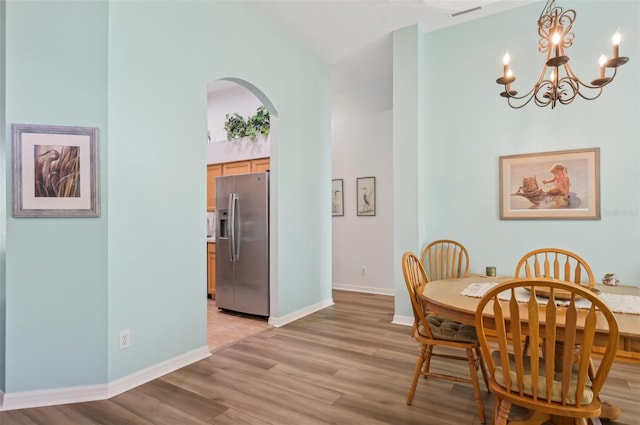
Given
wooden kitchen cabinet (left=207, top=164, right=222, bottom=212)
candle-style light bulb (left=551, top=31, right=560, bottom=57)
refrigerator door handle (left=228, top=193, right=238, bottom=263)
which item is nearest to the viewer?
candle-style light bulb (left=551, top=31, right=560, bottom=57)

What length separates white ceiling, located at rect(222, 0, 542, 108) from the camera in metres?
3.35

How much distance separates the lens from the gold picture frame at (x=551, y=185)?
315cm

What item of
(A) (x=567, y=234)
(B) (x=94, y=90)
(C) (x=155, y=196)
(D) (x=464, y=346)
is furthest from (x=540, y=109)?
(B) (x=94, y=90)

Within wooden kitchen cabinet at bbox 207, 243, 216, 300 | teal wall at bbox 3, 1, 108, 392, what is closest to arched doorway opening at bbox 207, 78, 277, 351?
wooden kitchen cabinet at bbox 207, 243, 216, 300

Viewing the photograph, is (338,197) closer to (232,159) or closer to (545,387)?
(232,159)

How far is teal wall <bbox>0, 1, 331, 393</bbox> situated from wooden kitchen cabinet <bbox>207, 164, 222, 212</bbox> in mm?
2121

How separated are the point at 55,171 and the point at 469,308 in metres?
2.68

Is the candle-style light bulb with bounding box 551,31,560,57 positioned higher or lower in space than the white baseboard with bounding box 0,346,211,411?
higher

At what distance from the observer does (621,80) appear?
120 inches

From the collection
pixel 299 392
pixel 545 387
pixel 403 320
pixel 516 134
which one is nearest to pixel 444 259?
pixel 403 320

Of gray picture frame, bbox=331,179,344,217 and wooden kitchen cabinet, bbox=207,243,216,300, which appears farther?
gray picture frame, bbox=331,179,344,217

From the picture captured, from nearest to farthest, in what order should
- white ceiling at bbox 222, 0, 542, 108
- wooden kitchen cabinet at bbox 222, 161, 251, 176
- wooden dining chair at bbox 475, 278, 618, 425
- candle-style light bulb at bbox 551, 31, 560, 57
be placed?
wooden dining chair at bbox 475, 278, 618, 425
candle-style light bulb at bbox 551, 31, 560, 57
white ceiling at bbox 222, 0, 542, 108
wooden kitchen cabinet at bbox 222, 161, 251, 176

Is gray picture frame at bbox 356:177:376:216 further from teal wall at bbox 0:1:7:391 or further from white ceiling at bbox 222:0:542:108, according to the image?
teal wall at bbox 0:1:7:391

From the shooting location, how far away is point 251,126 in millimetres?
4613
